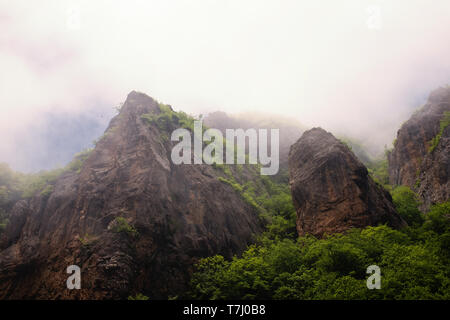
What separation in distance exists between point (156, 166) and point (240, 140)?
32741mm

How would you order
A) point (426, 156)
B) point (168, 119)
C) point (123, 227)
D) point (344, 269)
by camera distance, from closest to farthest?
point (344, 269) → point (123, 227) → point (168, 119) → point (426, 156)

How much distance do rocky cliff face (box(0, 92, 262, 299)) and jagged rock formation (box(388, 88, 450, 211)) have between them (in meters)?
15.6

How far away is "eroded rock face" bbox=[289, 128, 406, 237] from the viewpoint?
19.3 meters

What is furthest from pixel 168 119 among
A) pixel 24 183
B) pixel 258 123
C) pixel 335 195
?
pixel 258 123

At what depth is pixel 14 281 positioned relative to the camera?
15.7 meters

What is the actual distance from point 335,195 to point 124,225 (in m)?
13.5

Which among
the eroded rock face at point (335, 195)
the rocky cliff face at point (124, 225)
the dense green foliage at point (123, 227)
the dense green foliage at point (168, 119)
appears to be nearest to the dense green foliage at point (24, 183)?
the rocky cliff face at point (124, 225)

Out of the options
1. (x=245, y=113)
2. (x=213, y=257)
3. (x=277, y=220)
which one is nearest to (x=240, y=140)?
(x=245, y=113)

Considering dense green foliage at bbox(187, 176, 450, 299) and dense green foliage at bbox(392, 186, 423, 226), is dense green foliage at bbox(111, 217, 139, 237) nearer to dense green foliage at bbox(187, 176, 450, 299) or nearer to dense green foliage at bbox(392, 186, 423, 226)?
dense green foliage at bbox(187, 176, 450, 299)

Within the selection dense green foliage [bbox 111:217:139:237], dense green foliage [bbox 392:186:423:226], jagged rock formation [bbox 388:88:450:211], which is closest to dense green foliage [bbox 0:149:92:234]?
dense green foliage [bbox 111:217:139:237]

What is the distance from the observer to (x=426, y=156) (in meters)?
29.8

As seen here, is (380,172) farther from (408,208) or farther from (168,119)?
(168,119)

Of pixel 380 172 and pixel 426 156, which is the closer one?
pixel 426 156

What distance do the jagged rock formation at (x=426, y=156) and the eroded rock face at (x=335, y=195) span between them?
5804 mm
